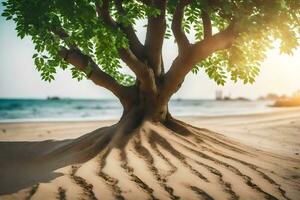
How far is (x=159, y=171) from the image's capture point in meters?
5.40

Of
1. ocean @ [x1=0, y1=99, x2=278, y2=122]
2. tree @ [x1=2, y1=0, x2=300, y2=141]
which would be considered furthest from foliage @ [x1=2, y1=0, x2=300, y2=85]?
ocean @ [x1=0, y1=99, x2=278, y2=122]

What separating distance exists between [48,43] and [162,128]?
3.05 meters

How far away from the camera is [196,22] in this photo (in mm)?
9508

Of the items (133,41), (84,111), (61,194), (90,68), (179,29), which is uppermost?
(179,29)

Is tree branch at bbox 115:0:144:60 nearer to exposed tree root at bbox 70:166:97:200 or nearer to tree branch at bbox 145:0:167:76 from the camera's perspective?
tree branch at bbox 145:0:167:76

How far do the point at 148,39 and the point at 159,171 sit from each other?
4.05m

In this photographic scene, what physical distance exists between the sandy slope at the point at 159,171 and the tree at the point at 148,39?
122cm

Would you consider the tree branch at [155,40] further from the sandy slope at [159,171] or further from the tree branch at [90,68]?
the sandy slope at [159,171]

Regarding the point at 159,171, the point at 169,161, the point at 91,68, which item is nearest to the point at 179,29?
the point at 91,68

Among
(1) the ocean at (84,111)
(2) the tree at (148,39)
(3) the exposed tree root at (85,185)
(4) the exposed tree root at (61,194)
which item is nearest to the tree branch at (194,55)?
(2) the tree at (148,39)

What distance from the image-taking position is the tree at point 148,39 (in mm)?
6352

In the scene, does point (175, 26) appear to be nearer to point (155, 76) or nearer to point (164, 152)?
point (155, 76)

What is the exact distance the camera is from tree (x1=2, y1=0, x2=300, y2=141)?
6352mm

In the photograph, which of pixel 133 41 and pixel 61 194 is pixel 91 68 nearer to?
pixel 133 41
